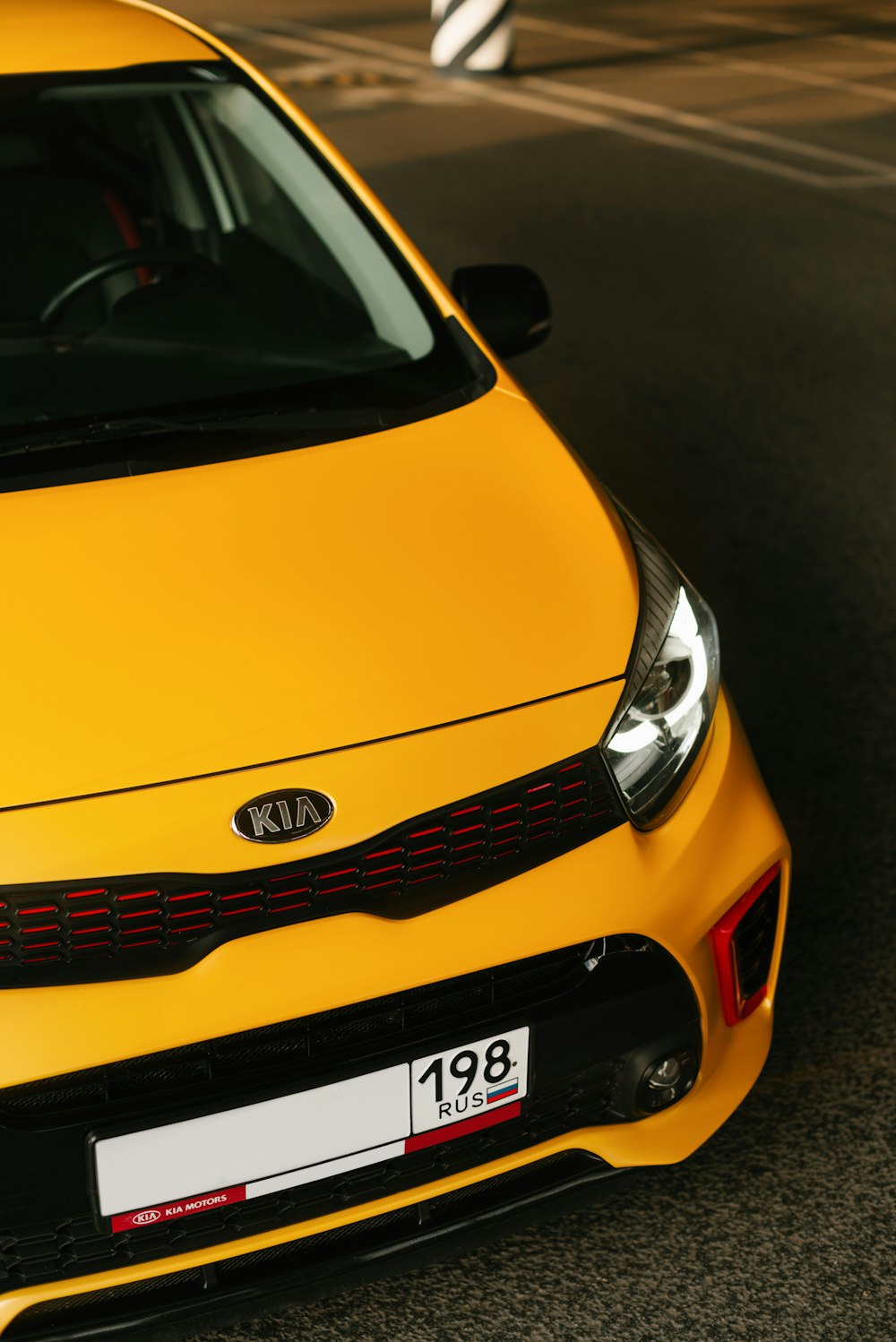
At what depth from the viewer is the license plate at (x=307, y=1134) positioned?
151 cm

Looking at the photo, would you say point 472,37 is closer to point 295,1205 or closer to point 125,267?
point 125,267

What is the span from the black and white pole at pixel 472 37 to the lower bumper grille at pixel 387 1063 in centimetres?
1092

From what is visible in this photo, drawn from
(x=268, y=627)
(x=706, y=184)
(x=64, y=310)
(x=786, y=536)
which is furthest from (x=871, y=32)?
(x=268, y=627)

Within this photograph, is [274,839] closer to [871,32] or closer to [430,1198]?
[430,1198]

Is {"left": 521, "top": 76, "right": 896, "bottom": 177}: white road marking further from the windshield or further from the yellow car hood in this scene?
the yellow car hood

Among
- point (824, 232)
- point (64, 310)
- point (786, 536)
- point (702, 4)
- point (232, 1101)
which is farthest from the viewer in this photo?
point (702, 4)

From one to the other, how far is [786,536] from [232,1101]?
2978 mm

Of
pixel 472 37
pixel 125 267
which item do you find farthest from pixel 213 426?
pixel 472 37

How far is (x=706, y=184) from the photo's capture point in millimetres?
8039

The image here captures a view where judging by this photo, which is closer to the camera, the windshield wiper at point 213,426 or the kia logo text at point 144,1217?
the kia logo text at point 144,1217

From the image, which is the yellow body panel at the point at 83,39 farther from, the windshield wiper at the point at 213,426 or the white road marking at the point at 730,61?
the white road marking at the point at 730,61

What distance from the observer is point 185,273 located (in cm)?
283

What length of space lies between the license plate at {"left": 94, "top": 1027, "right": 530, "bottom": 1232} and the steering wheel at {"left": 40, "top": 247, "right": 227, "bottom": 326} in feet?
5.51

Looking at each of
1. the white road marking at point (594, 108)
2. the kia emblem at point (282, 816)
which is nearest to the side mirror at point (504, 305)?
the kia emblem at point (282, 816)
